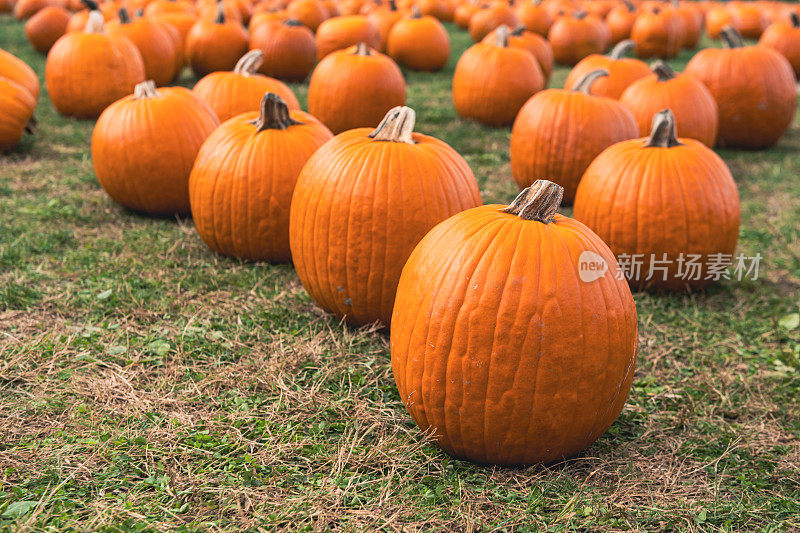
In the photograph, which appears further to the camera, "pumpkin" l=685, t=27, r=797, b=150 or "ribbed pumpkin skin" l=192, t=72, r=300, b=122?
"pumpkin" l=685, t=27, r=797, b=150

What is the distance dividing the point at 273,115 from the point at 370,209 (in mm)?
1235

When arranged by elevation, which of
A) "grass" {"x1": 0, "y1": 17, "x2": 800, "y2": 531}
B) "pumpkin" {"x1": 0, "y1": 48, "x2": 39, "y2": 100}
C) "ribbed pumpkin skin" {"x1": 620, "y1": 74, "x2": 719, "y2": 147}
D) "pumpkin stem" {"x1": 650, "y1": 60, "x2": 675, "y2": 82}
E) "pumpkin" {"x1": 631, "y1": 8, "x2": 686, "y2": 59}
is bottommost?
"pumpkin" {"x1": 631, "y1": 8, "x2": 686, "y2": 59}

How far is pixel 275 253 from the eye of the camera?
165 inches

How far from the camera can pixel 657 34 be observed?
12.5m

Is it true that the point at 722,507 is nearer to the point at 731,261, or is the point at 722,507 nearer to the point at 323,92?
the point at 731,261

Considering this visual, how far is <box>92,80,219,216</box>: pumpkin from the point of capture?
4.65 metres

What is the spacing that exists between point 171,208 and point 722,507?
12.6 feet

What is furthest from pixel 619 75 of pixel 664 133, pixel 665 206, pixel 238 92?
pixel 238 92

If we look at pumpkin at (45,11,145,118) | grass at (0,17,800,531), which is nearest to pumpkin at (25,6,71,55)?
pumpkin at (45,11,145,118)

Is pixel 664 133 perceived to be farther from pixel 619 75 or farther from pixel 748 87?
pixel 748 87

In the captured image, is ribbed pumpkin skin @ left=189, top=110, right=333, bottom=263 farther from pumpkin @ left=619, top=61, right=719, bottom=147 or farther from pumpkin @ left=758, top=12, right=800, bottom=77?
pumpkin @ left=758, top=12, right=800, bottom=77

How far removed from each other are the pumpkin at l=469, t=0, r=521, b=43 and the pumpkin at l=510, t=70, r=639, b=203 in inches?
302

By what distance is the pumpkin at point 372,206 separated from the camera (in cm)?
323

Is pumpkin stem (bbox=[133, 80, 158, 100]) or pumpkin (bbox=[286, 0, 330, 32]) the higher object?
pumpkin stem (bbox=[133, 80, 158, 100])
